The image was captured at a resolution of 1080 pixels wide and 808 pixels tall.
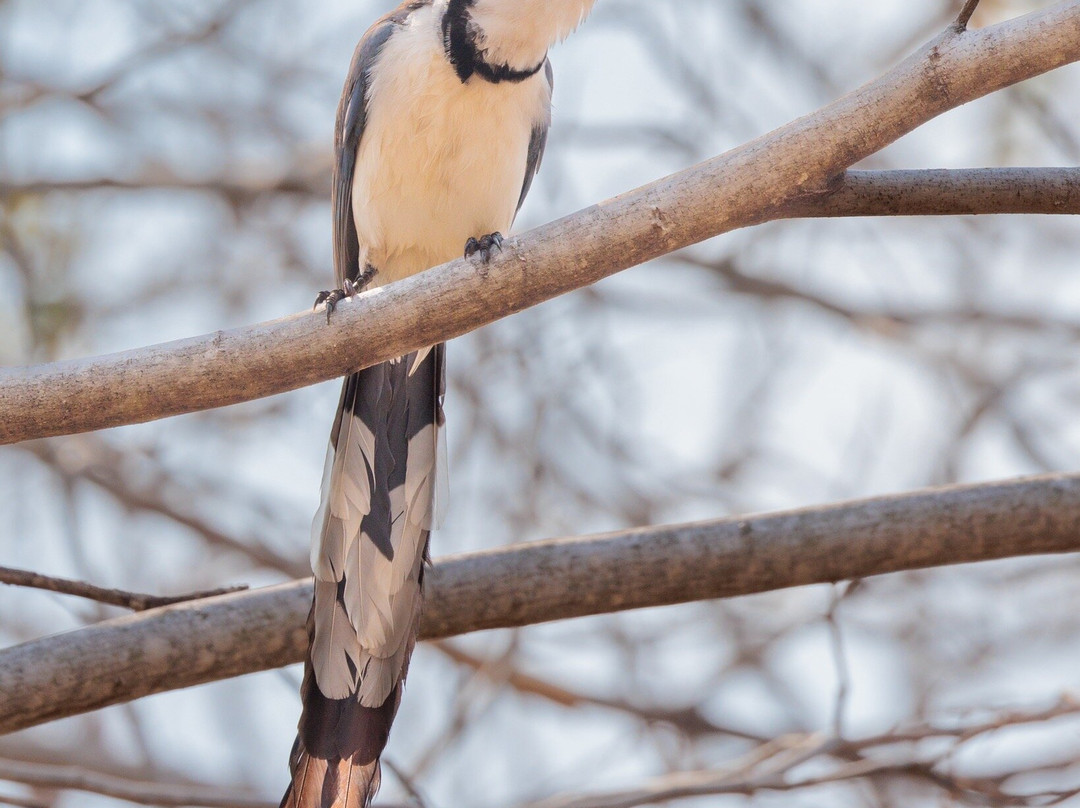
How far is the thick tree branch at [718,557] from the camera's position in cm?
263

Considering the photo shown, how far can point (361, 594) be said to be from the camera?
8.85 ft

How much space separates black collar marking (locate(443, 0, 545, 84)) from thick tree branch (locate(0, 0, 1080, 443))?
3.86 ft

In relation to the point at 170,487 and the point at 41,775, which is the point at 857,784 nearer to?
the point at 41,775

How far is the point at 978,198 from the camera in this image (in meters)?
2.29

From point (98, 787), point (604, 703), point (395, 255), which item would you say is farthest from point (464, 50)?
point (604, 703)

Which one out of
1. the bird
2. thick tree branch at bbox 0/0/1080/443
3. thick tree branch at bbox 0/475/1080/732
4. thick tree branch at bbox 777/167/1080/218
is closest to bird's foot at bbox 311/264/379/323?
the bird

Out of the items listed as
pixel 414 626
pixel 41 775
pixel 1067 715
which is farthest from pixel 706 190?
pixel 41 775

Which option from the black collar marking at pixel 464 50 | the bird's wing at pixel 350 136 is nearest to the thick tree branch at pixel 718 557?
the bird's wing at pixel 350 136

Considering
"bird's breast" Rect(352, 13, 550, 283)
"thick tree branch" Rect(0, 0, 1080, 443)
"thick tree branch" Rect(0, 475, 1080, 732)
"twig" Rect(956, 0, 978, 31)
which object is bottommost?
"thick tree branch" Rect(0, 475, 1080, 732)

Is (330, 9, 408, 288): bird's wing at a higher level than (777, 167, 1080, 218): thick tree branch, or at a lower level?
higher

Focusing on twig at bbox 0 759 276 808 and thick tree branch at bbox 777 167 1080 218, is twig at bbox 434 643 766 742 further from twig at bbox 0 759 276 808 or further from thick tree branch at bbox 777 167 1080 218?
thick tree branch at bbox 777 167 1080 218

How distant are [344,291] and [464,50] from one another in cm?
84

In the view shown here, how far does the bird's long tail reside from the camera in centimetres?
253

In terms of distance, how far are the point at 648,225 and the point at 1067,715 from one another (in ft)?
5.18
